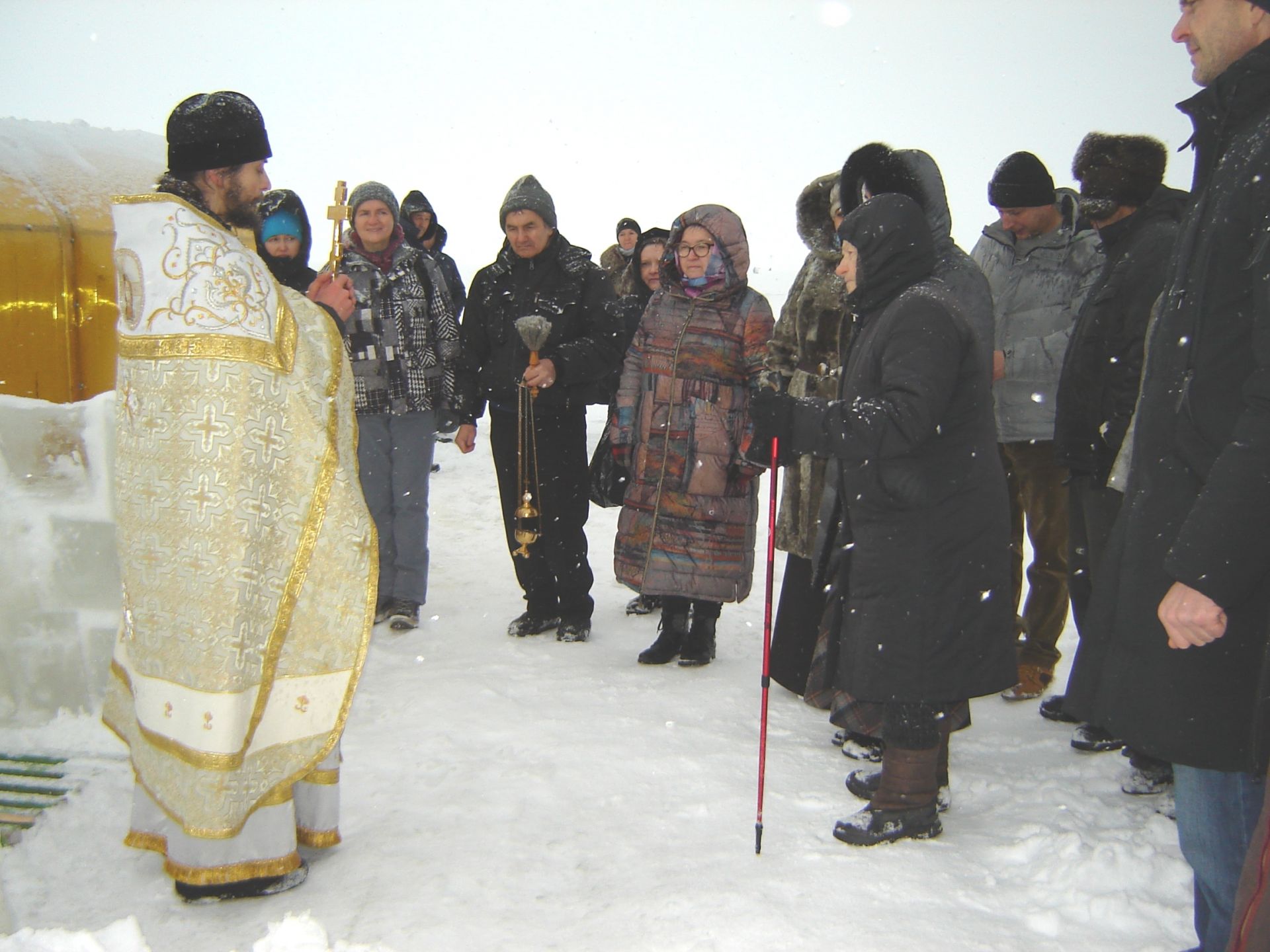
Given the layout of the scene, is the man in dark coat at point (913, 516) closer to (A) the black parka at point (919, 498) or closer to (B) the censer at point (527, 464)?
(A) the black parka at point (919, 498)

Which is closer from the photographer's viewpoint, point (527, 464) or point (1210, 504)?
point (1210, 504)

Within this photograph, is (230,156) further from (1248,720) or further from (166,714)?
(1248,720)

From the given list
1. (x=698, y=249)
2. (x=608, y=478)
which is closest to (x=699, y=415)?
(x=608, y=478)

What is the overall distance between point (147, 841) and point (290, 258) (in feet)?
9.97

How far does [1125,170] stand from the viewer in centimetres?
354

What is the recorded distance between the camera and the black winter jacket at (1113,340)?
3375mm

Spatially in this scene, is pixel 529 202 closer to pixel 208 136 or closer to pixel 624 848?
pixel 208 136

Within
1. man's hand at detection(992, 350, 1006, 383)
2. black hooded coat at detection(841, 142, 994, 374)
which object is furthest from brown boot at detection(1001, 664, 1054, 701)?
black hooded coat at detection(841, 142, 994, 374)

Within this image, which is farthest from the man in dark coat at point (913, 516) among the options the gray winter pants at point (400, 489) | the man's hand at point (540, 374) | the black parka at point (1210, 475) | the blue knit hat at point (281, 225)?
the blue knit hat at point (281, 225)

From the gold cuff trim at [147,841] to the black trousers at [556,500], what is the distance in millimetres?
2508

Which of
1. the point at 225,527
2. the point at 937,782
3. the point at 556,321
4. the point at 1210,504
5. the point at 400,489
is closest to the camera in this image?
the point at 1210,504

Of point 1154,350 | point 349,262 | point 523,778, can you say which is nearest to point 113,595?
point 523,778

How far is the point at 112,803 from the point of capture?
3.03m

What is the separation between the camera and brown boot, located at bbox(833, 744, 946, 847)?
2.83 m
